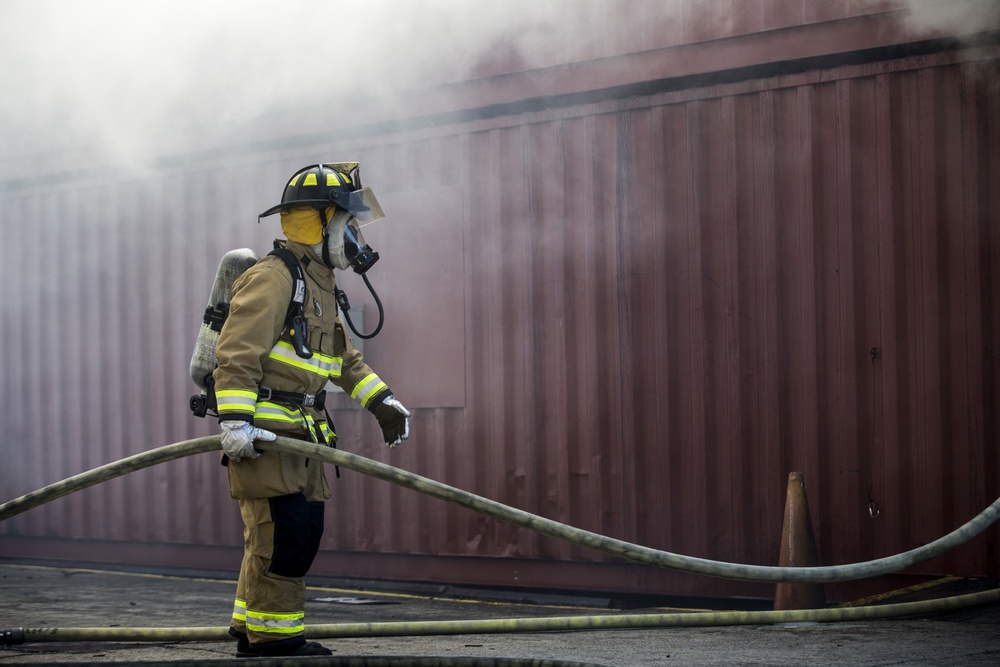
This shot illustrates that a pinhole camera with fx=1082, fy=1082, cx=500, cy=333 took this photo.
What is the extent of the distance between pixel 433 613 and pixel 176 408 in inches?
114

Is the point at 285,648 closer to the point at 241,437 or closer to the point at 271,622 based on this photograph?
the point at 271,622

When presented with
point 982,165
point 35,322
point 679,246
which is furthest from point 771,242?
point 35,322

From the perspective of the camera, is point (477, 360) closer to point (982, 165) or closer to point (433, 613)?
point (433, 613)

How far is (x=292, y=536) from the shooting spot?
358 cm

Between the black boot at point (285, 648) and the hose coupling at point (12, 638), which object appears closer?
the black boot at point (285, 648)

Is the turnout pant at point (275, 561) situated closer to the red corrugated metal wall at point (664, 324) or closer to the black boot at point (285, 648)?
the black boot at point (285, 648)

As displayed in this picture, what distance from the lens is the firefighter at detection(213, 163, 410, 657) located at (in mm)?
3553

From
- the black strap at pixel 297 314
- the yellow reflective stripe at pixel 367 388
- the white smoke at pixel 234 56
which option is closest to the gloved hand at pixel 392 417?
the yellow reflective stripe at pixel 367 388

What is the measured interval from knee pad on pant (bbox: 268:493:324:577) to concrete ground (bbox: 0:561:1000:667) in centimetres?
32

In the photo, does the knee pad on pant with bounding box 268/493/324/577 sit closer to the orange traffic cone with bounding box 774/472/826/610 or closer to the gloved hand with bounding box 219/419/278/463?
the gloved hand with bounding box 219/419/278/463

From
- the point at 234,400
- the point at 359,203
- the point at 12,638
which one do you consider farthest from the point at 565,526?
the point at 12,638

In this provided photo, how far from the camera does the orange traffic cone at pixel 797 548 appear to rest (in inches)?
190

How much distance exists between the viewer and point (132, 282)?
25.6 ft

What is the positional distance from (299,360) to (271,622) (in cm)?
88
